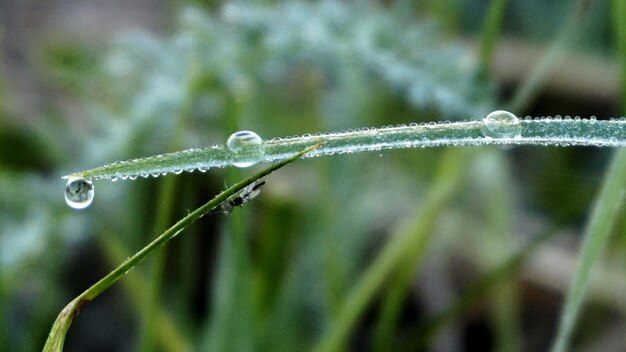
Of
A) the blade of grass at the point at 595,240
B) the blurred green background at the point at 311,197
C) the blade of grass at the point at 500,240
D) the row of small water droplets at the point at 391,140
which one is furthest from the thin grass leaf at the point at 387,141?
the blade of grass at the point at 500,240

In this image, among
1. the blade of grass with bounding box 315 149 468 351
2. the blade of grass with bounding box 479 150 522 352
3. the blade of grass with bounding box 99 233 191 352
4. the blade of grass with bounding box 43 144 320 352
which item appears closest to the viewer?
the blade of grass with bounding box 43 144 320 352

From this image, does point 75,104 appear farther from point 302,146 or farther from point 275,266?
point 302,146

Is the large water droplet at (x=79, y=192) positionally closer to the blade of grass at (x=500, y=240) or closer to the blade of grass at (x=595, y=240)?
the blade of grass at (x=595, y=240)

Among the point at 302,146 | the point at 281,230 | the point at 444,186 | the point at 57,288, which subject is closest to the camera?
the point at 302,146

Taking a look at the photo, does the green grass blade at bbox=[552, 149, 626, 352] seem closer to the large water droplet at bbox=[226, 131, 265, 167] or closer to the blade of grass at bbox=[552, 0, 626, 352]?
the blade of grass at bbox=[552, 0, 626, 352]

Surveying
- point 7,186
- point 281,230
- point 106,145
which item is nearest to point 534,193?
point 281,230

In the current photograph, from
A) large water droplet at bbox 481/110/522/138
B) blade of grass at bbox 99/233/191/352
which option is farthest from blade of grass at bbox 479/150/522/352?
large water droplet at bbox 481/110/522/138
